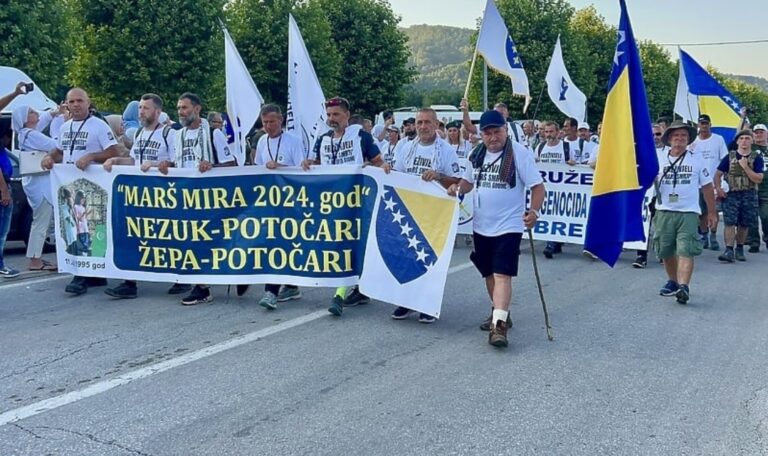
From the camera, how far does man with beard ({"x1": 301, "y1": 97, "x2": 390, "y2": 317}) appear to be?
7.20 meters

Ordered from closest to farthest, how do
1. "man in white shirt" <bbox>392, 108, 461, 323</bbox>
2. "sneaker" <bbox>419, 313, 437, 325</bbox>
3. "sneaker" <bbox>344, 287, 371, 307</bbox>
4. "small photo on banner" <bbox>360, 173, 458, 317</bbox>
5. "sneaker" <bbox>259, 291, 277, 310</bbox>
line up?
"small photo on banner" <bbox>360, 173, 458, 317</bbox> → "sneaker" <bbox>419, 313, 437, 325</bbox> → "man in white shirt" <bbox>392, 108, 461, 323</bbox> → "sneaker" <bbox>259, 291, 277, 310</bbox> → "sneaker" <bbox>344, 287, 371, 307</bbox>

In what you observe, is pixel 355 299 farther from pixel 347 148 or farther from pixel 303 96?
pixel 303 96

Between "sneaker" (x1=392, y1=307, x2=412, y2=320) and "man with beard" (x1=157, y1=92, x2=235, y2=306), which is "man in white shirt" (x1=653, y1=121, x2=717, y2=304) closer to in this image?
"sneaker" (x1=392, y1=307, x2=412, y2=320)

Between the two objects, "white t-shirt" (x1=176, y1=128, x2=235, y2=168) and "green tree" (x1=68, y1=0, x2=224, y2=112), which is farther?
"green tree" (x1=68, y1=0, x2=224, y2=112)

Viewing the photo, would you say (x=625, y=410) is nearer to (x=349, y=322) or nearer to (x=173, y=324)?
(x=349, y=322)

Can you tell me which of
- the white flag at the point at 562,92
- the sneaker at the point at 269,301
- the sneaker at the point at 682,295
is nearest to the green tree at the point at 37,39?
the white flag at the point at 562,92

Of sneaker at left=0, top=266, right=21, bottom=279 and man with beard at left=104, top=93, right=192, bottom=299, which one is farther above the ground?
man with beard at left=104, top=93, right=192, bottom=299

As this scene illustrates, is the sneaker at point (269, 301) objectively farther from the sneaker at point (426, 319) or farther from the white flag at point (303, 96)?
the white flag at point (303, 96)

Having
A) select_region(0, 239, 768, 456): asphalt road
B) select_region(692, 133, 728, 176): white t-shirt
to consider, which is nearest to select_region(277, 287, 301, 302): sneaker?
select_region(0, 239, 768, 456): asphalt road

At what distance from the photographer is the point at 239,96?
7.86m

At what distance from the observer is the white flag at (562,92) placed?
13.7 meters

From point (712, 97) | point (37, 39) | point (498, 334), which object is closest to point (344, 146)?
point (498, 334)

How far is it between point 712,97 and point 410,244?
8932 millimetres

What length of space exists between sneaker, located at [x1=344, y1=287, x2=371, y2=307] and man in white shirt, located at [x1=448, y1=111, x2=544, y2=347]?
1.68 m
